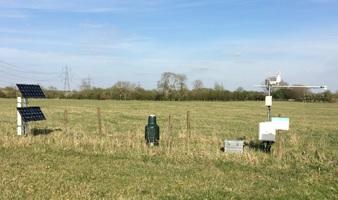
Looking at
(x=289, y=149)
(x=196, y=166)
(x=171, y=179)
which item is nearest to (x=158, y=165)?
(x=196, y=166)

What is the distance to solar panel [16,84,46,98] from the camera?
1919cm

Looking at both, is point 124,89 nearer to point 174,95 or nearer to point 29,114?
point 174,95

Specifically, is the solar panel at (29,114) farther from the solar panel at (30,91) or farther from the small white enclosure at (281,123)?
the small white enclosure at (281,123)

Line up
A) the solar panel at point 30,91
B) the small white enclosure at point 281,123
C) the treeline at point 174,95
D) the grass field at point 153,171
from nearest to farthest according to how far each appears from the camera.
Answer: the grass field at point 153,171, the small white enclosure at point 281,123, the solar panel at point 30,91, the treeline at point 174,95

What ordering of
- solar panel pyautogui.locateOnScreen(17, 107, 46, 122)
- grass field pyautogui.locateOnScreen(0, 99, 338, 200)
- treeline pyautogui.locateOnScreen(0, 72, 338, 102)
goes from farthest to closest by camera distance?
treeline pyautogui.locateOnScreen(0, 72, 338, 102) → solar panel pyautogui.locateOnScreen(17, 107, 46, 122) → grass field pyautogui.locateOnScreen(0, 99, 338, 200)

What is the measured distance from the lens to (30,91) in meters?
19.8

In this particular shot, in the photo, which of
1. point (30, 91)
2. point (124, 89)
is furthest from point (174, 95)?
point (30, 91)

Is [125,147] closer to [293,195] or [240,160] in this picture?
[240,160]

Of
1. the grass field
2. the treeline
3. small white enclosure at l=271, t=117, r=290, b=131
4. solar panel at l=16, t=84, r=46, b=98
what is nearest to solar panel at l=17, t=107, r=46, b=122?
solar panel at l=16, t=84, r=46, b=98

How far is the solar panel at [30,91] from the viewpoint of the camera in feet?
63.0

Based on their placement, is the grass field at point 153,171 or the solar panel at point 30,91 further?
the solar panel at point 30,91

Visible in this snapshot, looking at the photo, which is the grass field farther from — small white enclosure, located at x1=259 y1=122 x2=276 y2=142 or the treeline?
the treeline

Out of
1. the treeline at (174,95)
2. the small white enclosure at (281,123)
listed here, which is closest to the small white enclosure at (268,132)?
the small white enclosure at (281,123)

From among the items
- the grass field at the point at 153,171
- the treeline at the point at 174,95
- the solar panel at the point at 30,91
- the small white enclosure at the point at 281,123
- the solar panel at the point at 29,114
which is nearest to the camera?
the grass field at the point at 153,171
